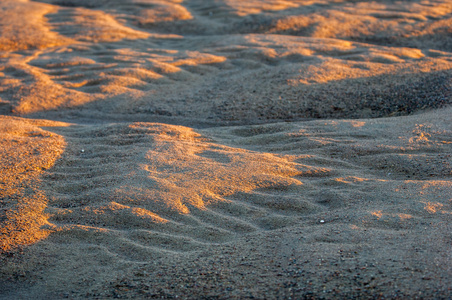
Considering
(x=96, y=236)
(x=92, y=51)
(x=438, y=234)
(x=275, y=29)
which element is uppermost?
(x=275, y=29)

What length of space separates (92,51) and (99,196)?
3856 millimetres

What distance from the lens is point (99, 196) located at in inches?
105

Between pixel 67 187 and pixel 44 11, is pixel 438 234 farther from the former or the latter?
pixel 44 11

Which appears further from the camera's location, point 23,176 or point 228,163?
point 228,163

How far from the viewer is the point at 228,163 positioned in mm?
3059

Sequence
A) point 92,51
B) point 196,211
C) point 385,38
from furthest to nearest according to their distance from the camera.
A: point 385,38, point 92,51, point 196,211

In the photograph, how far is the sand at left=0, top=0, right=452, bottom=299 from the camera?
2.01 m

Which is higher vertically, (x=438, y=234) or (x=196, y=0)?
(x=196, y=0)

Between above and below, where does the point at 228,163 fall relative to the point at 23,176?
above

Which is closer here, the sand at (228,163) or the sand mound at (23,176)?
the sand at (228,163)

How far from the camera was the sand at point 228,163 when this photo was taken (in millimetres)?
2014

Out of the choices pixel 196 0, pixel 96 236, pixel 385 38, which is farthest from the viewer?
pixel 196 0

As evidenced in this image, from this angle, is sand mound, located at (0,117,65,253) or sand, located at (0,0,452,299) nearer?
sand, located at (0,0,452,299)

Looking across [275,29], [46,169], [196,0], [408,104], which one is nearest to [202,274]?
[46,169]
